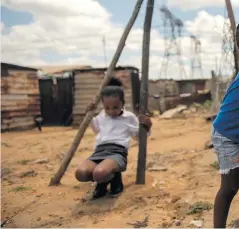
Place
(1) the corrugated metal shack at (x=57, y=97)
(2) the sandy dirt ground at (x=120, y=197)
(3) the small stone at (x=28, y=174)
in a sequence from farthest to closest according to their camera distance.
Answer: (1) the corrugated metal shack at (x=57, y=97)
(3) the small stone at (x=28, y=174)
(2) the sandy dirt ground at (x=120, y=197)

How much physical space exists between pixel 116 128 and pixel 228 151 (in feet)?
6.64

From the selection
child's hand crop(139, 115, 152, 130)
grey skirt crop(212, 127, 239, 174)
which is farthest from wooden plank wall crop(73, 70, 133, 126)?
grey skirt crop(212, 127, 239, 174)

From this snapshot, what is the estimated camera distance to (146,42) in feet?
13.8

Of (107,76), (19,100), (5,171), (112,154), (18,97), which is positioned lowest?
(5,171)

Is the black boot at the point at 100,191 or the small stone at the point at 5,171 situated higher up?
the black boot at the point at 100,191

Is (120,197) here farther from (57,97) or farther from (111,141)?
(57,97)

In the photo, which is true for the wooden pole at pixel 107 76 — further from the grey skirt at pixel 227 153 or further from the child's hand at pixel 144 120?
the grey skirt at pixel 227 153

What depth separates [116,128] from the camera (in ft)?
13.4

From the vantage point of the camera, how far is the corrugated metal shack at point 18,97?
12148mm

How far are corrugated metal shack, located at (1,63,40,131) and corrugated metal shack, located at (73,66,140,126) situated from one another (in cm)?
151

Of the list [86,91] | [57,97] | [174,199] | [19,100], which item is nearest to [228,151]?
[174,199]

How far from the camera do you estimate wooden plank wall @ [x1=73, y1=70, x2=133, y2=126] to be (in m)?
13.3

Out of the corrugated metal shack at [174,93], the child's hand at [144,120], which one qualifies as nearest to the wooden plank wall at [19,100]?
the corrugated metal shack at [174,93]

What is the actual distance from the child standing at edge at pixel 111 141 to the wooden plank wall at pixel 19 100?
28.5ft
